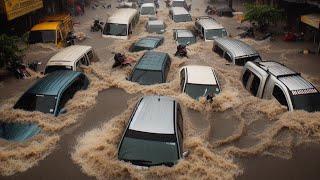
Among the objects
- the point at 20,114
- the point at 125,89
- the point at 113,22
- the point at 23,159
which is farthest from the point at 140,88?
the point at 113,22

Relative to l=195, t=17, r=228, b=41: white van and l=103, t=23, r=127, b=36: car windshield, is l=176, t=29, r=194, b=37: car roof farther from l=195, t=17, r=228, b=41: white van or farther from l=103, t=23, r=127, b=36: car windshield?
l=103, t=23, r=127, b=36: car windshield

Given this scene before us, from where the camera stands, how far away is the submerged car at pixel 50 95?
10.3 metres

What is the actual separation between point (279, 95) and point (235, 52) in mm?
5030

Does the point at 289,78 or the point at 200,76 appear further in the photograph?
the point at 200,76

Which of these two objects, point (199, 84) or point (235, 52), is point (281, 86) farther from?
point (235, 52)

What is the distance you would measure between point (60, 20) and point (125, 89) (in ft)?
33.4

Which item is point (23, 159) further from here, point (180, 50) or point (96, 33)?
point (96, 33)

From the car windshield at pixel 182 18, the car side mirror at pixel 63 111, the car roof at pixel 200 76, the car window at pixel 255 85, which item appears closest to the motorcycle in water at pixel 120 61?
the car roof at pixel 200 76

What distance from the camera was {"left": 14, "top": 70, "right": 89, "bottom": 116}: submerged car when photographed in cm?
1030

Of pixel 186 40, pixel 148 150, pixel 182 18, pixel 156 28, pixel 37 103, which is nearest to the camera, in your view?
pixel 148 150

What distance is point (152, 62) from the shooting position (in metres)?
13.8

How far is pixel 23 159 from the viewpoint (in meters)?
8.27

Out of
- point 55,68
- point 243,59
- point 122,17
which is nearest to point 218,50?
point 243,59

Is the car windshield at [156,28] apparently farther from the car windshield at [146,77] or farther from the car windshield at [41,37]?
the car windshield at [146,77]
